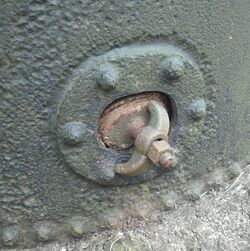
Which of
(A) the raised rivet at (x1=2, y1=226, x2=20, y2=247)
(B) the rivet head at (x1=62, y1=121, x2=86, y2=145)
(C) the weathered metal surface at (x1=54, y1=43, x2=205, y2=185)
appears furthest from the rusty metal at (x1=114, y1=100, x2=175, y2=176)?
(A) the raised rivet at (x1=2, y1=226, x2=20, y2=247)

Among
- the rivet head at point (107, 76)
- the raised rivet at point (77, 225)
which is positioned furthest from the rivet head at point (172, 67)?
the raised rivet at point (77, 225)

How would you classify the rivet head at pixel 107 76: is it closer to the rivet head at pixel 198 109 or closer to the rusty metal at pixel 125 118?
the rusty metal at pixel 125 118

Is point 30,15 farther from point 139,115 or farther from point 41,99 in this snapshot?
point 139,115

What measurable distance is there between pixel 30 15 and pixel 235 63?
1.59 ft

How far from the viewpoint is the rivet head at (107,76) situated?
2.97 feet

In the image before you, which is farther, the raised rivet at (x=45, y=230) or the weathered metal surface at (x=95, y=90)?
the raised rivet at (x=45, y=230)

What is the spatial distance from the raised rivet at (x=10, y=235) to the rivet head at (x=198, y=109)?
0.46m

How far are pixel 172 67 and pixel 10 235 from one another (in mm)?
499

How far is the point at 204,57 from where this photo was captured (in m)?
1.01

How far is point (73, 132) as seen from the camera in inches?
37.1

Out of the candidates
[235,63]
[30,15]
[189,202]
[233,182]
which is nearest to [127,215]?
[189,202]

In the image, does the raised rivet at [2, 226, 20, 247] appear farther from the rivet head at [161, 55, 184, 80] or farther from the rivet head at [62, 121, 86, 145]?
the rivet head at [161, 55, 184, 80]

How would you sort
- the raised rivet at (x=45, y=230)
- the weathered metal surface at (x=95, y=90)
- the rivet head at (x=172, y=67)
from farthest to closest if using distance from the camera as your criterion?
the raised rivet at (x=45, y=230)
the rivet head at (x=172, y=67)
the weathered metal surface at (x=95, y=90)

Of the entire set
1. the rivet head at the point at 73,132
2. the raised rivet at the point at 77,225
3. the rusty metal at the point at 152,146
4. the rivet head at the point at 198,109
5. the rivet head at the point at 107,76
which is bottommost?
the raised rivet at the point at 77,225
